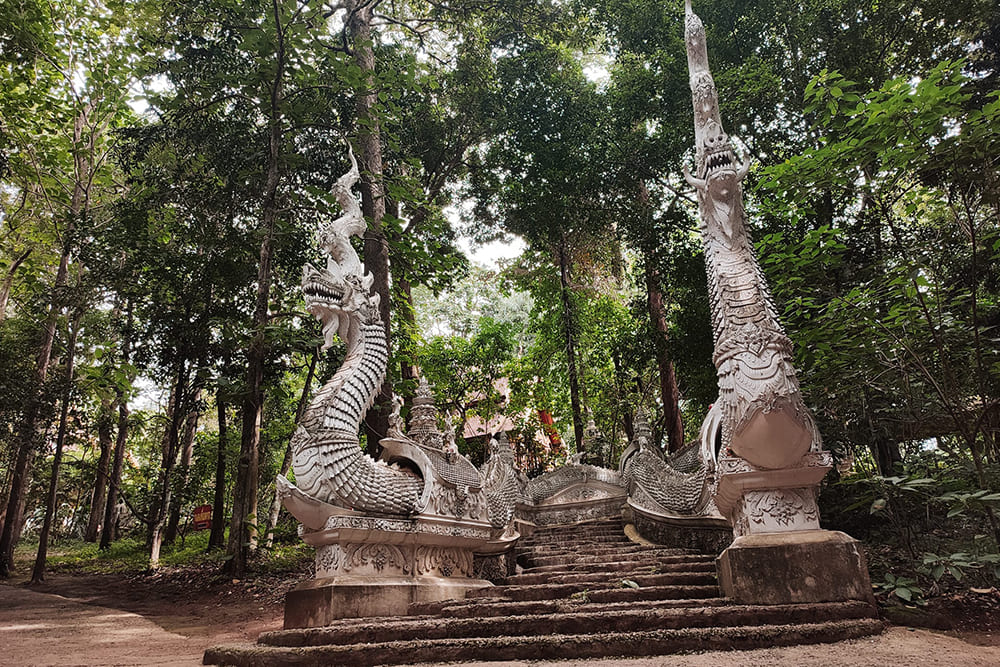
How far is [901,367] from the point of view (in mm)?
5102

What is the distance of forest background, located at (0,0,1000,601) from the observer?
5496mm

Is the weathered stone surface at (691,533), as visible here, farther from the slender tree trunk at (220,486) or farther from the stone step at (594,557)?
the slender tree trunk at (220,486)

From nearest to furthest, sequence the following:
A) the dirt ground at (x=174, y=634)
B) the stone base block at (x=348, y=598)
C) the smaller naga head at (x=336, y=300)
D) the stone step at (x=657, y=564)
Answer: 1. the dirt ground at (x=174, y=634)
2. the stone base block at (x=348, y=598)
3. the stone step at (x=657, y=564)
4. the smaller naga head at (x=336, y=300)

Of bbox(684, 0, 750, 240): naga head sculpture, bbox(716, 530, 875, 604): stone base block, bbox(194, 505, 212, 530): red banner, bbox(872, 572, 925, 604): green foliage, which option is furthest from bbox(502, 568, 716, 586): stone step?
bbox(194, 505, 212, 530): red banner

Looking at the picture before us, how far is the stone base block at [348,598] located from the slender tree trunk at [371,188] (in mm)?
4279

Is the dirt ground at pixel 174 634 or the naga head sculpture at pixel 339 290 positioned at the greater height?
the naga head sculpture at pixel 339 290

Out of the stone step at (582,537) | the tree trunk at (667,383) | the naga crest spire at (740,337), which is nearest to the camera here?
the naga crest spire at (740,337)

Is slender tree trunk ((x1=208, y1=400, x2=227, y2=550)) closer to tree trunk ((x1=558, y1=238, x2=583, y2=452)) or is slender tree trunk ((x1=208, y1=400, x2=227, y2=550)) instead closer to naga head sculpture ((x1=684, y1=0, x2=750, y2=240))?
tree trunk ((x1=558, y1=238, x2=583, y2=452))

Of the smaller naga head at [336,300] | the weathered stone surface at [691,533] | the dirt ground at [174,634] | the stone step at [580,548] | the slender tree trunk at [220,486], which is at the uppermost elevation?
the smaller naga head at [336,300]

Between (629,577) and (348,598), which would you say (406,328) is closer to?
(348,598)

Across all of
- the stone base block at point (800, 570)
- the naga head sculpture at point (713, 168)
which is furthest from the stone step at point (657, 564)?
the naga head sculpture at point (713, 168)

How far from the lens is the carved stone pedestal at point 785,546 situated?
3844mm

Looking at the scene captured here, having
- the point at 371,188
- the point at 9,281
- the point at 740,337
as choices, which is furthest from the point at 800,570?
the point at 9,281

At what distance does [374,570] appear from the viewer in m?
5.45
